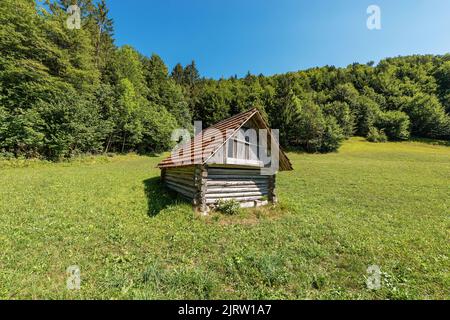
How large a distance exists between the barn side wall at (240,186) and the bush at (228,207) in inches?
12.3

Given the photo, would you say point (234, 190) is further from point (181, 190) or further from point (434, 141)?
point (434, 141)

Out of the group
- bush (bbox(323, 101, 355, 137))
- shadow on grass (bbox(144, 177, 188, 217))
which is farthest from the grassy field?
bush (bbox(323, 101, 355, 137))

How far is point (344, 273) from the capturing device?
509 centimetres

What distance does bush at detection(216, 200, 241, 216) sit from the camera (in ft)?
29.1

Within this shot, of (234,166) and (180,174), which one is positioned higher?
(234,166)

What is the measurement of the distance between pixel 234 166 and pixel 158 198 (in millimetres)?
4214

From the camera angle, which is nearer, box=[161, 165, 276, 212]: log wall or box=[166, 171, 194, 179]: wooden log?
box=[161, 165, 276, 212]: log wall

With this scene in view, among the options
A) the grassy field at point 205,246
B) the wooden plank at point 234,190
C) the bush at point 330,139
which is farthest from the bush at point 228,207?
the bush at point 330,139

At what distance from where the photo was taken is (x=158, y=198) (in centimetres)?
1022

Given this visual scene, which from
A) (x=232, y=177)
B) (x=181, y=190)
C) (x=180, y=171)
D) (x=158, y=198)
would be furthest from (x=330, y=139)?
(x=158, y=198)

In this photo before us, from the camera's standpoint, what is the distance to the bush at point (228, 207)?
8.88 m

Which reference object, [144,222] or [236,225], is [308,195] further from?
[144,222]

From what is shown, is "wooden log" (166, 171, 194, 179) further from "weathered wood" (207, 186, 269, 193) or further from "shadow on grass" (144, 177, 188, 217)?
"weathered wood" (207, 186, 269, 193)

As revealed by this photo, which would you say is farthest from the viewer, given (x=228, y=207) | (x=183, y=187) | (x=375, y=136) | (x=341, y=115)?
(x=375, y=136)
